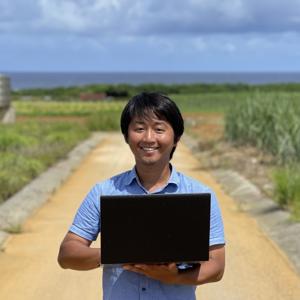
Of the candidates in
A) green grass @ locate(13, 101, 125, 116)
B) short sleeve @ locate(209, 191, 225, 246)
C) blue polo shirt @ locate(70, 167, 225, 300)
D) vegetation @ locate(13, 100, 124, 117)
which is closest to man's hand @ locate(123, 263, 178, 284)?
blue polo shirt @ locate(70, 167, 225, 300)

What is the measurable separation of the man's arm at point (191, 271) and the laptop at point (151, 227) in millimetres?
62

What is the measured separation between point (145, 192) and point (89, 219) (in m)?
0.26

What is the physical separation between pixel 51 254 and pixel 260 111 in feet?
39.3

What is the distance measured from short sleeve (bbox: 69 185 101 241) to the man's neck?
195 millimetres

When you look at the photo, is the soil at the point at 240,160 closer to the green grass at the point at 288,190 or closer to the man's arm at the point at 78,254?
the green grass at the point at 288,190

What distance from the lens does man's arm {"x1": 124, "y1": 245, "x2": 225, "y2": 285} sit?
112 inches

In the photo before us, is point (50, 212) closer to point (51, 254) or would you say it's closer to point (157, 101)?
point (51, 254)

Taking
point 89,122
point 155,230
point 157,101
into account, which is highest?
point 157,101

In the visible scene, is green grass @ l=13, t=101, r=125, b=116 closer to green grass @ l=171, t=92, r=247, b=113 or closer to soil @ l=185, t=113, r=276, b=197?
green grass @ l=171, t=92, r=247, b=113

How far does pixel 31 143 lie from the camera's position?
20.8 metres

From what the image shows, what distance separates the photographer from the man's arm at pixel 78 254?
3.00 m

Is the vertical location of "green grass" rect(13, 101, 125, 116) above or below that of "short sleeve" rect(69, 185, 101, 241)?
below

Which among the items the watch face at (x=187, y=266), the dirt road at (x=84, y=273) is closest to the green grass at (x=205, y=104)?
the dirt road at (x=84, y=273)

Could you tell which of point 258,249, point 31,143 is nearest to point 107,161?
point 31,143
